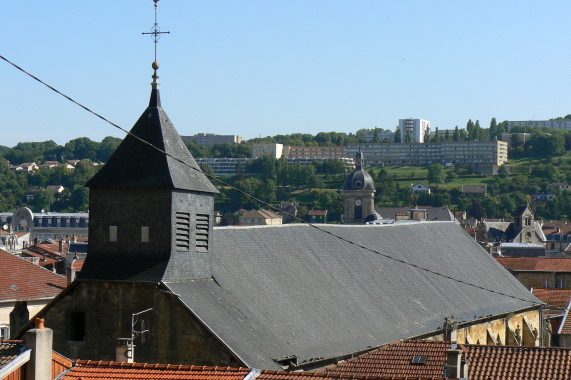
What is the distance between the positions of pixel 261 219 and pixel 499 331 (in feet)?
448

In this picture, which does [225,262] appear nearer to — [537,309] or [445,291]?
[445,291]

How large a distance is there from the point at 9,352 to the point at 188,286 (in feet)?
32.3

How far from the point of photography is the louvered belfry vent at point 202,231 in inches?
1077

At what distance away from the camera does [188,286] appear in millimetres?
26406

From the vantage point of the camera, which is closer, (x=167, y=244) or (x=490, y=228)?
(x=167, y=244)

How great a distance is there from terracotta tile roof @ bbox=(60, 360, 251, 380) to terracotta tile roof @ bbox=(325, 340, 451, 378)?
679 centimetres

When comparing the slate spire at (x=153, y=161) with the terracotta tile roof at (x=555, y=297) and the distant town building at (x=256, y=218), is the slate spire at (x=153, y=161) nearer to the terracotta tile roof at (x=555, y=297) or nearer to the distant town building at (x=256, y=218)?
the terracotta tile roof at (x=555, y=297)

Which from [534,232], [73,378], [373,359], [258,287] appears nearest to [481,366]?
[373,359]

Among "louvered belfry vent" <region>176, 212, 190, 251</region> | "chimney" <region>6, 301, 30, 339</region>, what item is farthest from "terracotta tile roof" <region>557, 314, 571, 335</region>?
"chimney" <region>6, 301, 30, 339</region>

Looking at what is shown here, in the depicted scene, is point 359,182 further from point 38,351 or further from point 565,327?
point 38,351

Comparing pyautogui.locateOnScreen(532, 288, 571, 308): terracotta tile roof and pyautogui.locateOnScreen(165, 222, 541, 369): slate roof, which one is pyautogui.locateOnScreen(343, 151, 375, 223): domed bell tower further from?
pyautogui.locateOnScreen(165, 222, 541, 369): slate roof

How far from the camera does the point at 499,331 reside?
137 feet

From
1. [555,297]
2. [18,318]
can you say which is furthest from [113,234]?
[555,297]

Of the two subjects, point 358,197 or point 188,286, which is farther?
point 358,197
